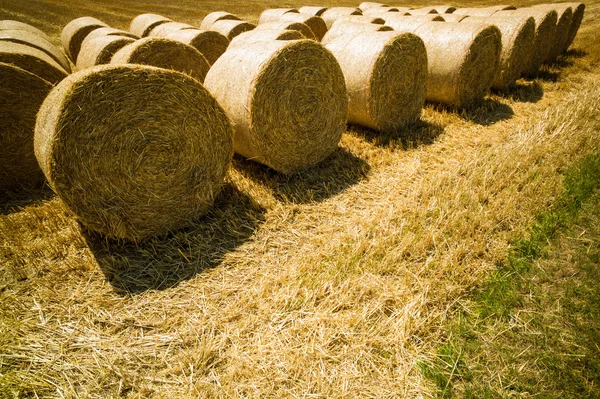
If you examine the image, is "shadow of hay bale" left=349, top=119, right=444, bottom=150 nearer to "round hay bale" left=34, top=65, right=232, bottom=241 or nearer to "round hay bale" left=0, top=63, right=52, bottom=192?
"round hay bale" left=34, top=65, right=232, bottom=241

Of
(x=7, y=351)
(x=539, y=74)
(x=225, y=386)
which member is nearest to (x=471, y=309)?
(x=225, y=386)

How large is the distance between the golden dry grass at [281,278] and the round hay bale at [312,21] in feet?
24.0

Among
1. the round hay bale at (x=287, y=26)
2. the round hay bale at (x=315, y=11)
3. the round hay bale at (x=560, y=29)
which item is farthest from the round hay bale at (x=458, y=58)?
the round hay bale at (x=315, y=11)

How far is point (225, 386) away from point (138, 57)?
5.23 meters

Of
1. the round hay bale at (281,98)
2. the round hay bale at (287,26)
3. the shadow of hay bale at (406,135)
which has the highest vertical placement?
the round hay bale at (287,26)

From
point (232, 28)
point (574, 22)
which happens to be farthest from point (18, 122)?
point (574, 22)

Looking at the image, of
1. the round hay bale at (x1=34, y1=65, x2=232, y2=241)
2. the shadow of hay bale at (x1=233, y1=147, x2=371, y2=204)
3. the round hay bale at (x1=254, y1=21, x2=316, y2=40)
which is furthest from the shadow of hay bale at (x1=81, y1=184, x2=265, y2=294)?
the round hay bale at (x1=254, y1=21, x2=316, y2=40)

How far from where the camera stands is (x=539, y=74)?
32.3ft

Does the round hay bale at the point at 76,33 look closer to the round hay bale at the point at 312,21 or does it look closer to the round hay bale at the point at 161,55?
the round hay bale at the point at 312,21

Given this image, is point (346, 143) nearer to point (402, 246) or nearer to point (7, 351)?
point (402, 246)

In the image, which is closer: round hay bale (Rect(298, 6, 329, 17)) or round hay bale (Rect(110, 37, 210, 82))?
round hay bale (Rect(110, 37, 210, 82))

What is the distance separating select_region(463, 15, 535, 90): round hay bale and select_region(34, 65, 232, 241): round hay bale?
7099 mm

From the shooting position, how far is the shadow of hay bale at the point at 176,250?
3301mm

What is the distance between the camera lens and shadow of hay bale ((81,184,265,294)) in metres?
3.30
